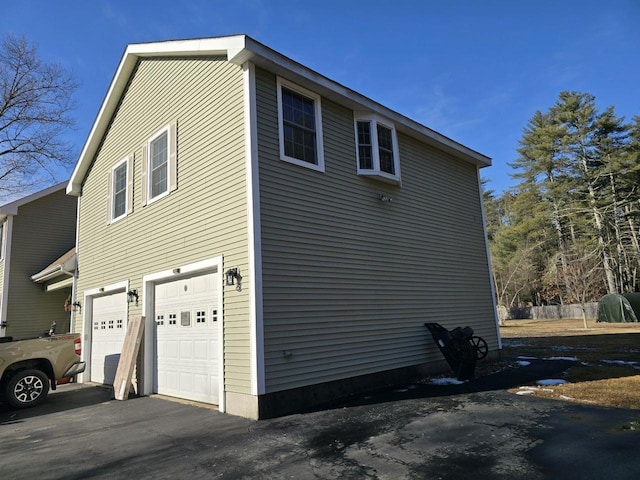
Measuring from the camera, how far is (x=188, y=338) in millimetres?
7332

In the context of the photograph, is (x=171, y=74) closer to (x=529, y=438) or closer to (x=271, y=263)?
(x=271, y=263)

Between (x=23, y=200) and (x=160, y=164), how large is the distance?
33.0ft

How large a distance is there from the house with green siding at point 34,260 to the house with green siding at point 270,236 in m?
5.96

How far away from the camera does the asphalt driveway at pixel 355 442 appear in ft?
12.0

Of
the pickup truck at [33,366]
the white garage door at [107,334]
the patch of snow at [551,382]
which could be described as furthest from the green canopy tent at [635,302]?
the pickup truck at [33,366]

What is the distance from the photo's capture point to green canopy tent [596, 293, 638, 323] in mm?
23703

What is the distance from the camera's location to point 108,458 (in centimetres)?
446

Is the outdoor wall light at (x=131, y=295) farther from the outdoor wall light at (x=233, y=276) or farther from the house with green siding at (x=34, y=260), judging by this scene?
the house with green siding at (x=34, y=260)

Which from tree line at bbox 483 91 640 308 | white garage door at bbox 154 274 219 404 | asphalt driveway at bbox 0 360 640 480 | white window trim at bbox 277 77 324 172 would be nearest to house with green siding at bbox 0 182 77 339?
white garage door at bbox 154 274 219 404

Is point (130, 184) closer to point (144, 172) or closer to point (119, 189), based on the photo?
point (144, 172)

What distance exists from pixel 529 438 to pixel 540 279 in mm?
37490

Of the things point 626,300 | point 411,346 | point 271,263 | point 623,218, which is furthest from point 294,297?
point 623,218

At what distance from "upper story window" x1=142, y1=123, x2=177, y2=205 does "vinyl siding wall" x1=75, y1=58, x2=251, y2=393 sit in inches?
7.9

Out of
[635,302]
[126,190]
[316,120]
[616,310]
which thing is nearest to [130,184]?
[126,190]
